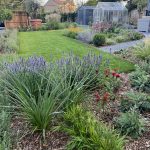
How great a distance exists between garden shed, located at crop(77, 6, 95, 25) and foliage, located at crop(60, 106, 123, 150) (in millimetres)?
21029

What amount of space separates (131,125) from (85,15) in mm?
21912

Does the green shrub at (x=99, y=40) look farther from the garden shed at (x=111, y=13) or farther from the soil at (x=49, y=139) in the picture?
the garden shed at (x=111, y=13)

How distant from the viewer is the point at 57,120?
3.79 m

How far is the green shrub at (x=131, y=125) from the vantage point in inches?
137

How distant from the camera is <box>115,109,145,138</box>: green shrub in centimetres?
349

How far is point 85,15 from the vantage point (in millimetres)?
24609

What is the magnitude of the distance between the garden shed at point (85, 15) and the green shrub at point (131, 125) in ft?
68.7

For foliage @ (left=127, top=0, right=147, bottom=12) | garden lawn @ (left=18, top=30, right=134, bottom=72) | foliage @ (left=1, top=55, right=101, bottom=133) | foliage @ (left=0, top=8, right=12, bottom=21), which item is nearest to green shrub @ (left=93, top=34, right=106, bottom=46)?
garden lawn @ (left=18, top=30, right=134, bottom=72)

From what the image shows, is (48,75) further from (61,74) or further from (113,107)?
(113,107)

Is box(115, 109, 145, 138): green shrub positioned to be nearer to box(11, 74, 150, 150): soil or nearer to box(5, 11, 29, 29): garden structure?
box(11, 74, 150, 150): soil

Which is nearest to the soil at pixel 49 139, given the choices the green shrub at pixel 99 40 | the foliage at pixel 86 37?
the green shrub at pixel 99 40

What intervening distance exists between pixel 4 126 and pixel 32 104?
17.0 inches

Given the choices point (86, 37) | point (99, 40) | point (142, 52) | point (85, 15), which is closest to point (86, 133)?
point (142, 52)

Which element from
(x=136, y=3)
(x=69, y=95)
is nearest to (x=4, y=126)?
(x=69, y=95)
